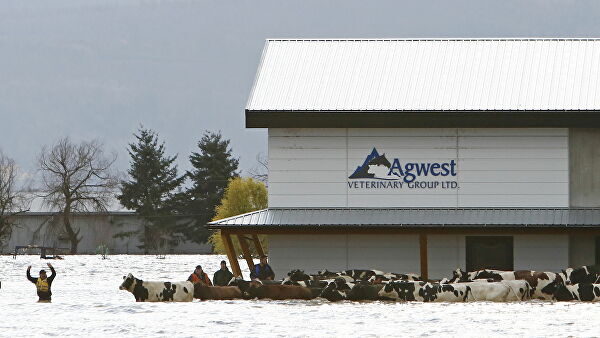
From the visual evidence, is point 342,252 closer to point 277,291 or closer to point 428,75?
point 428,75

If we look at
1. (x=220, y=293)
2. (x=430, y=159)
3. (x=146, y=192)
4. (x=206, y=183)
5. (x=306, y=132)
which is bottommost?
(x=220, y=293)

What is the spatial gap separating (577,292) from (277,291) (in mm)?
8489

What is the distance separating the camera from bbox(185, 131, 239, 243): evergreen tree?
12242 centimetres

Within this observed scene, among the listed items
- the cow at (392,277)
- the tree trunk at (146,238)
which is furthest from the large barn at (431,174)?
the tree trunk at (146,238)

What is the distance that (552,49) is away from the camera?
49812mm

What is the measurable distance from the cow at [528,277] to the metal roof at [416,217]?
3606 millimetres

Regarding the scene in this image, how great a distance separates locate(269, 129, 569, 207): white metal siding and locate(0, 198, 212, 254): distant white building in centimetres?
7857

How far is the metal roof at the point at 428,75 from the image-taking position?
4616cm

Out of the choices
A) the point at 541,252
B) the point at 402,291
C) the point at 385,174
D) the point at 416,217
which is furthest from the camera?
the point at 385,174

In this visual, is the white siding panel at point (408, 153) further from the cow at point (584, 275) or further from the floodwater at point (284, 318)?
the floodwater at point (284, 318)

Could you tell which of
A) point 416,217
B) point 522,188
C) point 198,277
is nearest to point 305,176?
point 416,217

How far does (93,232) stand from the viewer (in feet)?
421

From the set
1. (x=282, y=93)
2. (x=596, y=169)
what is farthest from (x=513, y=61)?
(x=282, y=93)

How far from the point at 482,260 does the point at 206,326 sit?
20.1m
